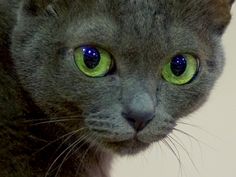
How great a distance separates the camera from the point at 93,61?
1.16 metres

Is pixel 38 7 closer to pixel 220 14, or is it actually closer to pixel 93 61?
pixel 93 61

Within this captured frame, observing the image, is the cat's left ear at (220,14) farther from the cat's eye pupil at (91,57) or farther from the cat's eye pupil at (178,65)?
the cat's eye pupil at (91,57)

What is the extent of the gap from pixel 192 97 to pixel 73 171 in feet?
0.88

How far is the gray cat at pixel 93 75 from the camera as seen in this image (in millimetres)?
1143

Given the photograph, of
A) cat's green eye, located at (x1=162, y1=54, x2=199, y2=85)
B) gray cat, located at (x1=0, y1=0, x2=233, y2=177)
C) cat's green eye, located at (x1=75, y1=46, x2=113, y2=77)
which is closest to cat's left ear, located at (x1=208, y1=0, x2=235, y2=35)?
gray cat, located at (x1=0, y1=0, x2=233, y2=177)

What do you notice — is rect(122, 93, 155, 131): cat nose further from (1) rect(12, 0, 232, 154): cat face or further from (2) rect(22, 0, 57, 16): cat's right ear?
(2) rect(22, 0, 57, 16): cat's right ear

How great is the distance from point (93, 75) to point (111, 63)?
38 mm

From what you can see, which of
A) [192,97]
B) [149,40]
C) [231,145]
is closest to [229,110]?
[231,145]

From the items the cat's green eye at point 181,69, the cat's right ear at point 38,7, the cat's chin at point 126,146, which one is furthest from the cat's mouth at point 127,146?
the cat's right ear at point 38,7

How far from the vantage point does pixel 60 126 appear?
1.24m

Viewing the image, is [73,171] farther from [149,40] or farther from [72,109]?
[149,40]

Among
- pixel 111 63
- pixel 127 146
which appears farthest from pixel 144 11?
pixel 127 146

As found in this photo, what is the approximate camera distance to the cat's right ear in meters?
1.19

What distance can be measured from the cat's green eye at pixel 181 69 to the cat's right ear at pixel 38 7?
23 centimetres
